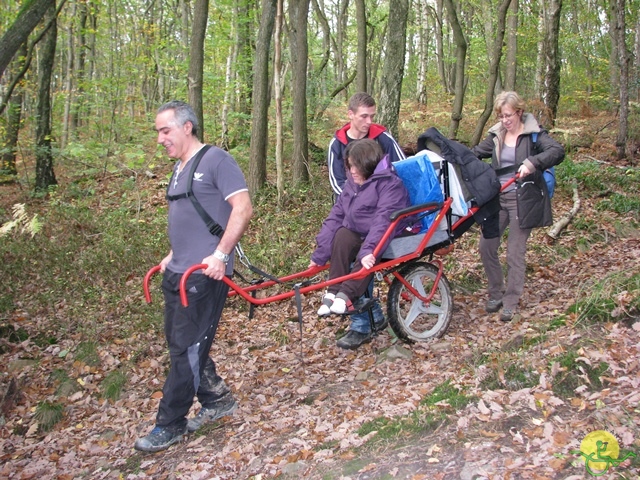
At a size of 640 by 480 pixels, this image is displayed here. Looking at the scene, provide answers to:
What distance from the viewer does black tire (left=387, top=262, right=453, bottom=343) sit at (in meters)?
5.53

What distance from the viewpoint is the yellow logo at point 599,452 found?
293cm

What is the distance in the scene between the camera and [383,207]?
197 inches

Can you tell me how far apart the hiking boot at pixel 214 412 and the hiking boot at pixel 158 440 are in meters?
0.20

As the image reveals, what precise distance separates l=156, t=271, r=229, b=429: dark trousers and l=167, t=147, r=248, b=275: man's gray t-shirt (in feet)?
0.62

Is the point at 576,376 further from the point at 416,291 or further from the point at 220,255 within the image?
the point at 220,255

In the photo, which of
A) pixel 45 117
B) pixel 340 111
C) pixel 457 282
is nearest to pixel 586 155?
pixel 457 282

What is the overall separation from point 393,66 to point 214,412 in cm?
671

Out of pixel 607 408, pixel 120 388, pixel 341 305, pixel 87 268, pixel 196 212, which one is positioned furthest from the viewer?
pixel 87 268

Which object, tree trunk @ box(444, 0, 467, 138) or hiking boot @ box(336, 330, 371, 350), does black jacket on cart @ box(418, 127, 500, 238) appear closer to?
hiking boot @ box(336, 330, 371, 350)

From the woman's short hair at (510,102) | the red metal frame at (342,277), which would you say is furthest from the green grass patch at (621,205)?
the red metal frame at (342,277)

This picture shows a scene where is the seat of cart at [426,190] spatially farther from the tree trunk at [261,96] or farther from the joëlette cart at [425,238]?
the tree trunk at [261,96]

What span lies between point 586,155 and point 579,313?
28.2ft

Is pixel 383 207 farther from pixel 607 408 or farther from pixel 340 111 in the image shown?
pixel 340 111

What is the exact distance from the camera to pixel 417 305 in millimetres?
5789
